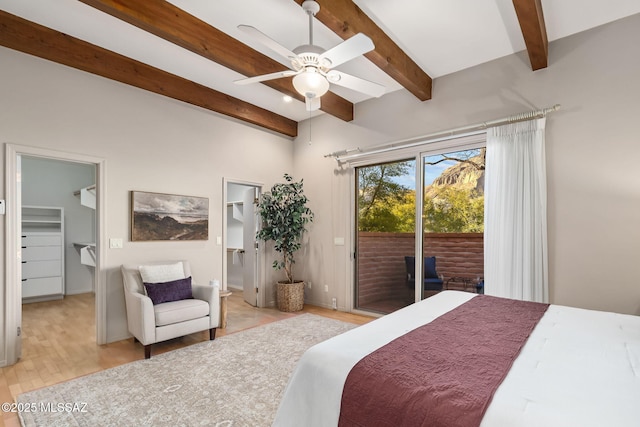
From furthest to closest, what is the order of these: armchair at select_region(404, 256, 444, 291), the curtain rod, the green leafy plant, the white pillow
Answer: the green leafy plant → armchair at select_region(404, 256, 444, 291) → the white pillow → the curtain rod

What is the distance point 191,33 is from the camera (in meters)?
2.77

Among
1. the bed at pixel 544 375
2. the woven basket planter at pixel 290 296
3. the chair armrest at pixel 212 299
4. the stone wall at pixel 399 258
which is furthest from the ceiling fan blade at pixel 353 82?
the woven basket planter at pixel 290 296

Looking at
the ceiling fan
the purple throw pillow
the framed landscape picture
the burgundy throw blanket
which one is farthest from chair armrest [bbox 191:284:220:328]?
the burgundy throw blanket

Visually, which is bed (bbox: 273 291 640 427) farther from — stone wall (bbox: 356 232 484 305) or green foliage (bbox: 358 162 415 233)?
green foliage (bbox: 358 162 415 233)

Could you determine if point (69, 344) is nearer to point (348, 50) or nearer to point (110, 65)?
point (110, 65)

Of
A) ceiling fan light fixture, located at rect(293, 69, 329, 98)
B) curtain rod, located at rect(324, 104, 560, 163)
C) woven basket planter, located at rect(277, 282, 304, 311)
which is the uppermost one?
ceiling fan light fixture, located at rect(293, 69, 329, 98)

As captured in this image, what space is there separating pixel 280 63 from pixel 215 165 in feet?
5.68

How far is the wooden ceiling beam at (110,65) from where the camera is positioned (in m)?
2.88

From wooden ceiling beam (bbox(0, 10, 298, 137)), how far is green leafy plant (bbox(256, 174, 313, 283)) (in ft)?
3.70

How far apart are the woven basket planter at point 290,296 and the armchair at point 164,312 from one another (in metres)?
1.42

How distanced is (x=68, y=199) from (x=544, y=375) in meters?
7.17

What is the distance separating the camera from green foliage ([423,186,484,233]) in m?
3.68

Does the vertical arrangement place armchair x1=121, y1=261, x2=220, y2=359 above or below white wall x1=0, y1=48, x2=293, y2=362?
below

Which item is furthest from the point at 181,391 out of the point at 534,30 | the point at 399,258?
the point at 534,30
